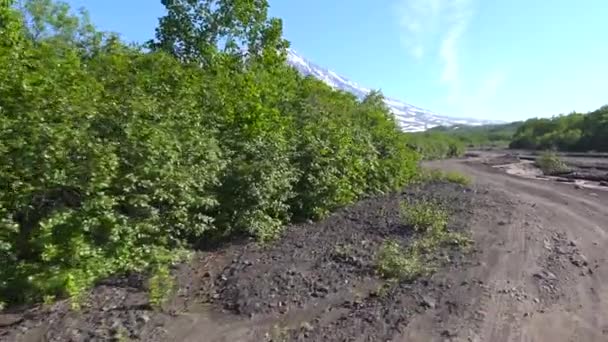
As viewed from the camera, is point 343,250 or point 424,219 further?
point 424,219

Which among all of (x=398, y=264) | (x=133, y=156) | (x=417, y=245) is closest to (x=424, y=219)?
(x=417, y=245)

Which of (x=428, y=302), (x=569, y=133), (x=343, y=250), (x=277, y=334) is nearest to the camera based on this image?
(x=277, y=334)

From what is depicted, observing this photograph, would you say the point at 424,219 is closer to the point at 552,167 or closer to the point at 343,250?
the point at 343,250

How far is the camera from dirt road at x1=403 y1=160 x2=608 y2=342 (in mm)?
6016

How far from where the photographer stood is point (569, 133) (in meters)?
61.8

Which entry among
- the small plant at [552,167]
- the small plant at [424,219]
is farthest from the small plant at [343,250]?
the small plant at [552,167]

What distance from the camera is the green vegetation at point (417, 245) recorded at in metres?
7.50

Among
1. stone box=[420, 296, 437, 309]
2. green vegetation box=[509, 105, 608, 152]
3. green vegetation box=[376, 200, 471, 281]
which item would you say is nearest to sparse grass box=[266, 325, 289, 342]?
stone box=[420, 296, 437, 309]

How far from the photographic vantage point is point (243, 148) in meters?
8.55

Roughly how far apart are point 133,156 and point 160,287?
5.01ft

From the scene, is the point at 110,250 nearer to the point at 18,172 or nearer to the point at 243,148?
the point at 18,172

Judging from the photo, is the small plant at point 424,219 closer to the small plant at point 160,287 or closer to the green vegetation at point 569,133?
the small plant at point 160,287

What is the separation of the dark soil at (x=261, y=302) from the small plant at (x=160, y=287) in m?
0.10

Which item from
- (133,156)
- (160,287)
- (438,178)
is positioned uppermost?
(133,156)
